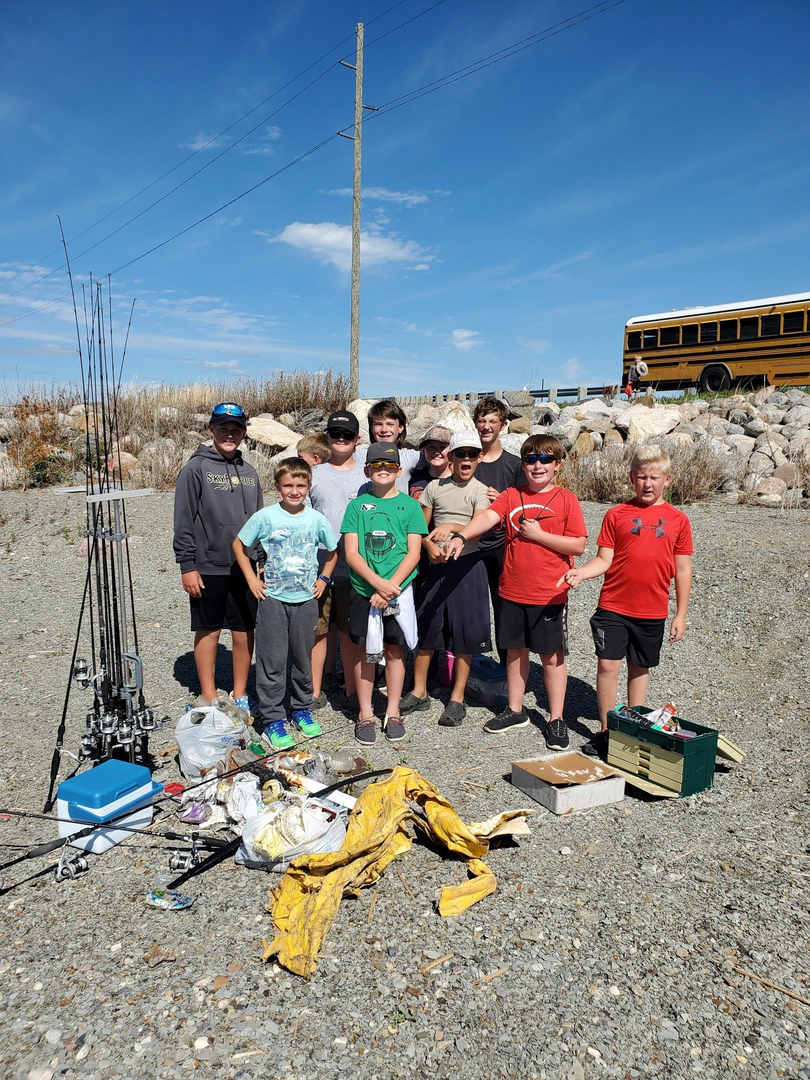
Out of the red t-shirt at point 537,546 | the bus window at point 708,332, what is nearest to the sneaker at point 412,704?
the red t-shirt at point 537,546

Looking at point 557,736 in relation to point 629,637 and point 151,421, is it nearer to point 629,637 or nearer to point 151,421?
point 629,637

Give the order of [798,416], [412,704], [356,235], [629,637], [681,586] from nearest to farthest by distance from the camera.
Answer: [681,586] → [629,637] → [412,704] → [798,416] → [356,235]

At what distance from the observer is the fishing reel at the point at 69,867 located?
306 cm

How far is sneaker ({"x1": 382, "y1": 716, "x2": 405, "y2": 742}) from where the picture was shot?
4.48 meters

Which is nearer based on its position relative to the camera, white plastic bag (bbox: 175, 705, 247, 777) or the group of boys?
white plastic bag (bbox: 175, 705, 247, 777)

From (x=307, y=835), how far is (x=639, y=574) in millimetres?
2349

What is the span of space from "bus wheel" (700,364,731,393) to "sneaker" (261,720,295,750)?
1921cm

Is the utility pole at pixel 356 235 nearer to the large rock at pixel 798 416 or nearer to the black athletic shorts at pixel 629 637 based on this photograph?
the large rock at pixel 798 416

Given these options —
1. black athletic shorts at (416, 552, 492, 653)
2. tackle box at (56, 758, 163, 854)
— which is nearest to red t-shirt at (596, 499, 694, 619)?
black athletic shorts at (416, 552, 492, 653)

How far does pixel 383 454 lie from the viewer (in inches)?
173

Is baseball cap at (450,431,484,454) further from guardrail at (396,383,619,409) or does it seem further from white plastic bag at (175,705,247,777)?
guardrail at (396,383,619,409)

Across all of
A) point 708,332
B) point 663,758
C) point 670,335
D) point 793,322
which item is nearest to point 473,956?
point 663,758

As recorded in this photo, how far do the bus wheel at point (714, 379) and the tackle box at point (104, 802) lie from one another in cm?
2025

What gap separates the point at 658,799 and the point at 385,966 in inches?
73.9
